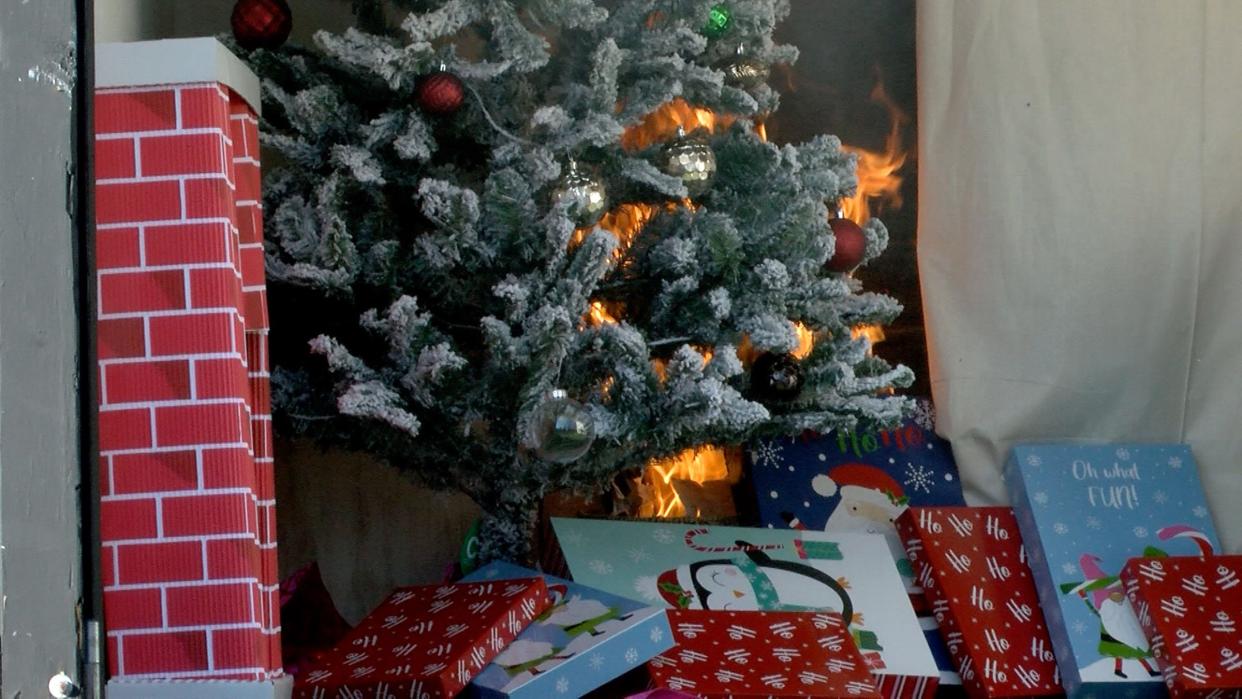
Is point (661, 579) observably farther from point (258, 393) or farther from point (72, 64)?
point (72, 64)

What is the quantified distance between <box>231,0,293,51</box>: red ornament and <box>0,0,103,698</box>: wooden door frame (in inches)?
31.6

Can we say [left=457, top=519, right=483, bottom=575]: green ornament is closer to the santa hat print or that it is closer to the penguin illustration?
the penguin illustration

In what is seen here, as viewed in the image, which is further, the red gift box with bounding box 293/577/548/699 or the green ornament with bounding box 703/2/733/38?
the green ornament with bounding box 703/2/733/38

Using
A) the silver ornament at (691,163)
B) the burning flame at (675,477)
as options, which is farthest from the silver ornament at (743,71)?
the burning flame at (675,477)

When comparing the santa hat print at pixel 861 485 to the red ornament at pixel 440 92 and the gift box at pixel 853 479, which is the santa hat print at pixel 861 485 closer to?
the gift box at pixel 853 479

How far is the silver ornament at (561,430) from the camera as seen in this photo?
1.12 m

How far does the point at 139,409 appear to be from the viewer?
898 mm

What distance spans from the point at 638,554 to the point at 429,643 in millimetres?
338

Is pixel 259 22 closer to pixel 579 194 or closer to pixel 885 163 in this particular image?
pixel 579 194

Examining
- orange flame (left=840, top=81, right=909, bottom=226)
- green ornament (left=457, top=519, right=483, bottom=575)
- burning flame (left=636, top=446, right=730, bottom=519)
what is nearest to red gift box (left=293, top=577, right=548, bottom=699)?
green ornament (left=457, top=519, right=483, bottom=575)

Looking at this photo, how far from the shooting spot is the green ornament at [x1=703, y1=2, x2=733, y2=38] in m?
1.32

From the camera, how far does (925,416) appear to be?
1.71 m

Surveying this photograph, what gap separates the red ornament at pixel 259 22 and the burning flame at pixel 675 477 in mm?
721

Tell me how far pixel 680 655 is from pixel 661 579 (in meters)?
0.19
